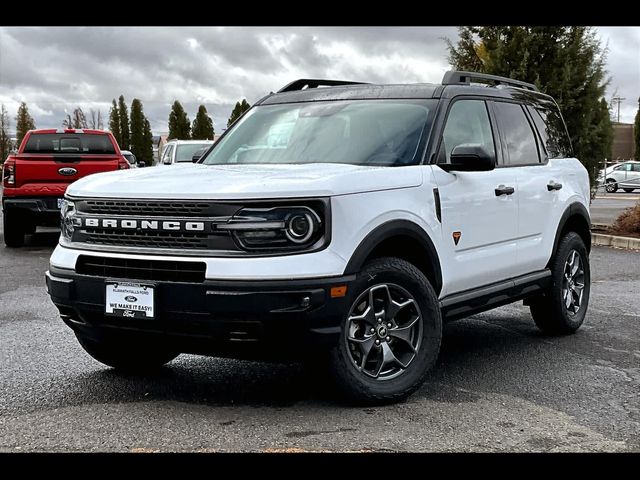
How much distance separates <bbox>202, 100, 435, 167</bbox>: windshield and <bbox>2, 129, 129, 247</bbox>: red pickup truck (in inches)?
299

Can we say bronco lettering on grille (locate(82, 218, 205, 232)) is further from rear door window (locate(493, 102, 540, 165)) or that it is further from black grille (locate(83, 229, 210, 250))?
rear door window (locate(493, 102, 540, 165))

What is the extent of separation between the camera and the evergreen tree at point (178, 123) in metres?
69.4

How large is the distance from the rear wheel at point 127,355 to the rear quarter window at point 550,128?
3.34 meters

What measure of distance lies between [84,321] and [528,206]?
A: 3.21 m

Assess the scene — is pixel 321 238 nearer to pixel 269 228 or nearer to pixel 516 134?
pixel 269 228

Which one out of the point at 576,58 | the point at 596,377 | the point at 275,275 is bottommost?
the point at 596,377

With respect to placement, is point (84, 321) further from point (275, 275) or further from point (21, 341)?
point (21, 341)

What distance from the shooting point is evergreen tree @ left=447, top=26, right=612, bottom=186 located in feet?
52.2

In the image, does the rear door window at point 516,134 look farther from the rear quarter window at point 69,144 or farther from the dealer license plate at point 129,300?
the rear quarter window at point 69,144

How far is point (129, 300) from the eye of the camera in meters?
4.51

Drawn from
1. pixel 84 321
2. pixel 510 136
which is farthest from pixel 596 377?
pixel 84 321

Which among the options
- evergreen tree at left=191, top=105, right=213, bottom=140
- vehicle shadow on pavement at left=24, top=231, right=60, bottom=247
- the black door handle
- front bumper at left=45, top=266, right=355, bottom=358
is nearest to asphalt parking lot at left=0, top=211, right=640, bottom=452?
front bumper at left=45, top=266, right=355, bottom=358

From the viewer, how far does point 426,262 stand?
16.9 feet

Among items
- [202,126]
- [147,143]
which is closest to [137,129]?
[147,143]
